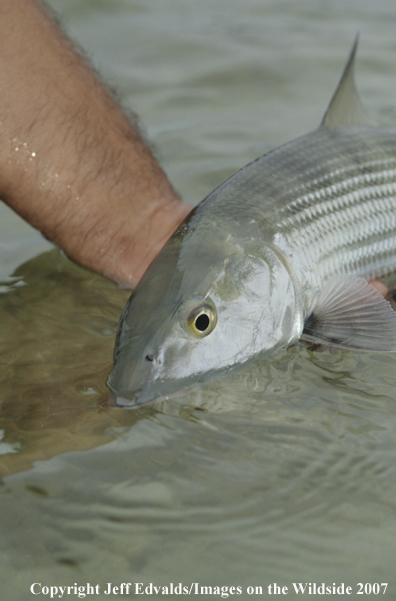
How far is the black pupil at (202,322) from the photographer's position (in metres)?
2.11

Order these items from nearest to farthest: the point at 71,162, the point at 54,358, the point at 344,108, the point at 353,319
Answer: the point at 353,319
the point at 54,358
the point at 344,108
the point at 71,162

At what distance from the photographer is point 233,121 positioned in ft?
16.9

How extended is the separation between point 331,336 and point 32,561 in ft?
4.14

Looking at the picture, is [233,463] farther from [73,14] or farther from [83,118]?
[73,14]

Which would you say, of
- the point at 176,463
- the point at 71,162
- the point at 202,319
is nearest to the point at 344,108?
the point at 71,162

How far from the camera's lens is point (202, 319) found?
6.95ft

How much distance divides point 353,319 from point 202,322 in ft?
2.14

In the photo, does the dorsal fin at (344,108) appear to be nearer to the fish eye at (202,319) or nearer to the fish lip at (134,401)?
the fish eye at (202,319)

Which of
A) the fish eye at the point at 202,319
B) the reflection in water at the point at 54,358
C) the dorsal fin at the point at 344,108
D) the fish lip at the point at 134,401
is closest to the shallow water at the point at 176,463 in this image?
→ the reflection in water at the point at 54,358

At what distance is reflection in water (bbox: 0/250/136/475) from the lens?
2117mm

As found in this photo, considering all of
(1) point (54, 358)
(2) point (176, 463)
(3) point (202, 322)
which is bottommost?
(2) point (176, 463)

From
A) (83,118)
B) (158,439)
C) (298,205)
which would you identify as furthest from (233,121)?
(158,439)

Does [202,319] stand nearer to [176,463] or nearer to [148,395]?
[148,395]

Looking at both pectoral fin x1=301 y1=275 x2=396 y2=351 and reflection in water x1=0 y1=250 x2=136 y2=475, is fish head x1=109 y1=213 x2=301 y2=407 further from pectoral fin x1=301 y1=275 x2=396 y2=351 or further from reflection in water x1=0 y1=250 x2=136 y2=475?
reflection in water x1=0 y1=250 x2=136 y2=475
